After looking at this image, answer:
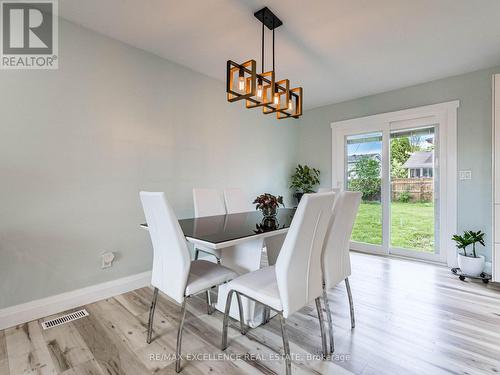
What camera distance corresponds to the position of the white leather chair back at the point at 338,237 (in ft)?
5.57

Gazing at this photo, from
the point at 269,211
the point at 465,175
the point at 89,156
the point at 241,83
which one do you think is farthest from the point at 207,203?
the point at 465,175

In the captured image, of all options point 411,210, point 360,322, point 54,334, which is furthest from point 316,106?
point 54,334

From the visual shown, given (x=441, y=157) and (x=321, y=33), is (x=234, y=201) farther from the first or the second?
(x=441, y=157)

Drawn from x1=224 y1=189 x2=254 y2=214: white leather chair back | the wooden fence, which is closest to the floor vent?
x1=224 y1=189 x2=254 y2=214: white leather chair back

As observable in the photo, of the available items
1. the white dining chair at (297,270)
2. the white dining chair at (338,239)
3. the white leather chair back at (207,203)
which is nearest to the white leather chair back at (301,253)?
the white dining chair at (297,270)

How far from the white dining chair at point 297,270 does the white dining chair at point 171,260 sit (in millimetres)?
239

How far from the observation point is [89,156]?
223 centimetres

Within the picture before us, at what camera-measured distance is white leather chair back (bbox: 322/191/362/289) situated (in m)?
1.70

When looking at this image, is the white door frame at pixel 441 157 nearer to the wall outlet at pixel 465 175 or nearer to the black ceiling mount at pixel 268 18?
the wall outlet at pixel 465 175

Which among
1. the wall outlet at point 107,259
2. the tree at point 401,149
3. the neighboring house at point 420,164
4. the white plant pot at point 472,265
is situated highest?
the tree at point 401,149

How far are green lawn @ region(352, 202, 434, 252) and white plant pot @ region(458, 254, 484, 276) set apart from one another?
0.61m

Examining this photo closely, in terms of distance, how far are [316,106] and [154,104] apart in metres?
2.93

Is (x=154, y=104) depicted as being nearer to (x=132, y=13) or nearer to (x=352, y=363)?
(x=132, y=13)
